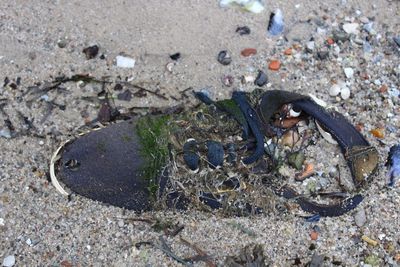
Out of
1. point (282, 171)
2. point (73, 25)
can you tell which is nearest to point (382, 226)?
point (282, 171)

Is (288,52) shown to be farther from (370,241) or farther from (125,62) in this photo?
(370,241)

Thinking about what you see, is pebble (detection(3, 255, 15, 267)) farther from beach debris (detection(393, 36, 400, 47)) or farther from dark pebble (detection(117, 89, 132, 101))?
beach debris (detection(393, 36, 400, 47))

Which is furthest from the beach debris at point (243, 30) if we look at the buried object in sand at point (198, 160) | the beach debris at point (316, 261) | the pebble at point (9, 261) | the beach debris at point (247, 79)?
the pebble at point (9, 261)

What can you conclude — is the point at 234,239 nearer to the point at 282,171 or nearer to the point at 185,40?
the point at 282,171

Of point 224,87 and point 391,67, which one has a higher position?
point 391,67

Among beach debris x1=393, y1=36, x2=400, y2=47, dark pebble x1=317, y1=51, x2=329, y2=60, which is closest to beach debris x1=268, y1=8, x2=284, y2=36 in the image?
dark pebble x1=317, y1=51, x2=329, y2=60

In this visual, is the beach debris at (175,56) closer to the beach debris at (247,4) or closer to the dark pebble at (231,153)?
the beach debris at (247,4)

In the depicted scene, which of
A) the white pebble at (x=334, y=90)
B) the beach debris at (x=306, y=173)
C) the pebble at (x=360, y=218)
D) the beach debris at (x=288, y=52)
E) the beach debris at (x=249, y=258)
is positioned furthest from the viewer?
the beach debris at (x=288, y=52)
